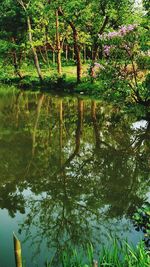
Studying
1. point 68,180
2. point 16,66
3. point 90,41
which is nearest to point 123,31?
point 68,180

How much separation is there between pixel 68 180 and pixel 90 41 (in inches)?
1097

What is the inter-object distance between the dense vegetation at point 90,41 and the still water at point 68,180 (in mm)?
2208

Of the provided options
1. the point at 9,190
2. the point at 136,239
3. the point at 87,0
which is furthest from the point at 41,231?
the point at 87,0

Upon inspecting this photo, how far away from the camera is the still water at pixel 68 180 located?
8445 mm

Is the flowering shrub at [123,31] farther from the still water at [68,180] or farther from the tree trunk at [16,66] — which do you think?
the tree trunk at [16,66]

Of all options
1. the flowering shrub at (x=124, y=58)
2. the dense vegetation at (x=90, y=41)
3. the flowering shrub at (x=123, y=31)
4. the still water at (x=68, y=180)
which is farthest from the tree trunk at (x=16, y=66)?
the flowering shrub at (x=123, y=31)

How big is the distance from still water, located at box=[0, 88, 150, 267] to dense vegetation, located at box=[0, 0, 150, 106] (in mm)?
2208

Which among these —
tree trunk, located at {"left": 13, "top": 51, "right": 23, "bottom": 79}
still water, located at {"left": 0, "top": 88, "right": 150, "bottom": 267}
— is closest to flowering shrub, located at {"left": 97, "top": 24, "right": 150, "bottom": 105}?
still water, located at {"left": 0, "top": 88, "right": 150, "bottom": 267}

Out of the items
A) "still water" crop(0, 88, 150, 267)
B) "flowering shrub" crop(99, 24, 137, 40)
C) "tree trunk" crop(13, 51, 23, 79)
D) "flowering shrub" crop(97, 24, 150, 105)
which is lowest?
"still water" crop(0, 88, 150, 267)

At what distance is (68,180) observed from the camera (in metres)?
12.0

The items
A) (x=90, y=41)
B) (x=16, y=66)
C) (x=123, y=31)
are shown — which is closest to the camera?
(x=123, y=31)

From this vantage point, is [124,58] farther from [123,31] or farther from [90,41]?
[90,41]

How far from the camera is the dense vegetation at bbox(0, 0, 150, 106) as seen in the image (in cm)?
1997

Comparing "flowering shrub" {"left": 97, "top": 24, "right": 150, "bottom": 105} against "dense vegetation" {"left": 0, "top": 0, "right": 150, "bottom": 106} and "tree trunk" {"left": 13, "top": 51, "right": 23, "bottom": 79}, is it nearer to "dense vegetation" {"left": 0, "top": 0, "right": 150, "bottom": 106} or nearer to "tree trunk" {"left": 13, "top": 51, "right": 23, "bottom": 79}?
"dense vegetation" {"left": 0, "top": 0, "right": 150, "bottom": 106}
